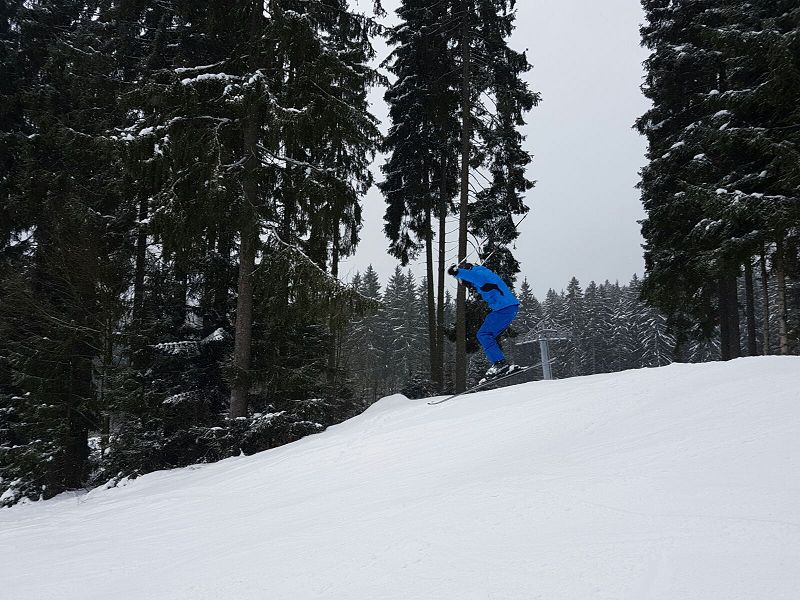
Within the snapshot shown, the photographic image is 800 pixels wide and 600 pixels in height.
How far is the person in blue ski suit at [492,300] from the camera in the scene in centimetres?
702

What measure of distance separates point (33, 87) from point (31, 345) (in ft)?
22.9

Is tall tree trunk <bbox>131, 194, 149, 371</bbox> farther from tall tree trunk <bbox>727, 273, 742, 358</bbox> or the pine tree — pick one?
tall tree trunk <bbox>727, 273, 742, 358</bbox>

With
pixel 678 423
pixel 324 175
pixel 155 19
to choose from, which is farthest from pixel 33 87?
pixel 678 423

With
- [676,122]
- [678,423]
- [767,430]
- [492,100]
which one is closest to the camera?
[767,430]

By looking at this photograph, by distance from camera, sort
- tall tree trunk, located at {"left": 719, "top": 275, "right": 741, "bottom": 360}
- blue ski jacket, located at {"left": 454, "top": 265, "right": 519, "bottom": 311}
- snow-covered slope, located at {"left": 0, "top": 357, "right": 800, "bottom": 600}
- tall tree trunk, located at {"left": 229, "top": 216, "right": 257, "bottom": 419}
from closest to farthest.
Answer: snow-covered slope, located at {"left": 0, "top": 357, "right": 800, "bottom": 600} < blue ski jacket, located at {"left": 454, "top": 265, "right": 519, "bottom": 311} < tall tree trunk, located at {"left": 229, "top": 216, "right": 257, "bottom": 419} < tall tree trunk, located at {"left": 719, "top": 275, "right": 741, "bottom": 360}

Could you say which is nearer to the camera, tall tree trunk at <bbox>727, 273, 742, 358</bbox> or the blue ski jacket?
the blue ski jacket

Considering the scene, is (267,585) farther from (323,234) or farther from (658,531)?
(323,234)

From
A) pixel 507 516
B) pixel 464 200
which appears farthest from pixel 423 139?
pixel 507 516

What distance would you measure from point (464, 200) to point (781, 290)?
8329mm

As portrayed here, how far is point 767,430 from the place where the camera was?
10.9 ft

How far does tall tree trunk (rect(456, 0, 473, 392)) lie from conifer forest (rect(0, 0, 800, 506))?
2.6 inches

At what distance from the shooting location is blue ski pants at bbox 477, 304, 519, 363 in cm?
718

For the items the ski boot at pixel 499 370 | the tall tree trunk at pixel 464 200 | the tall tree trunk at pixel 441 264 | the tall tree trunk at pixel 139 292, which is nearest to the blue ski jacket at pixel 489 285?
the ski boot at pixel 499 370

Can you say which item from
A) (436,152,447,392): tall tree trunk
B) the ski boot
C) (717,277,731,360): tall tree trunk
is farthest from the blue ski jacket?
(717,277,731,360): tall tree trunk
